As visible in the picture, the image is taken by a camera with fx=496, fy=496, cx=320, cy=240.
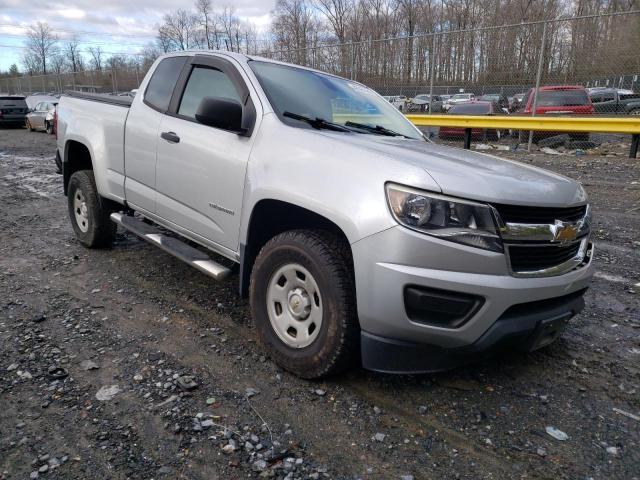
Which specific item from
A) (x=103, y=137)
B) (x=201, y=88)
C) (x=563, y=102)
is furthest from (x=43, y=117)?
(x=201, y=88)

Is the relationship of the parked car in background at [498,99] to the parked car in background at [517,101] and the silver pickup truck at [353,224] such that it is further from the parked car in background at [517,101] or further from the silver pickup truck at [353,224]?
the silver pickup truck at [353,224]

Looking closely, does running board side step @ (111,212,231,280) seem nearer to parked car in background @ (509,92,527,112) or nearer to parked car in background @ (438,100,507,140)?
parked car in background @ (438,100,507,140)

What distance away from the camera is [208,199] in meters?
3.41

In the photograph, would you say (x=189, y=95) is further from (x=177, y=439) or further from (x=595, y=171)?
(x=595, y=171)

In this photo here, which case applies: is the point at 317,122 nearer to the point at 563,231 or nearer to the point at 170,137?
the point at 170,137

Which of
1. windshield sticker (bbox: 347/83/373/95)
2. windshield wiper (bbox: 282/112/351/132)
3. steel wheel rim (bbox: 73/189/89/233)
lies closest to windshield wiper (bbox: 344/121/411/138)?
windshield wiper (bbox: 282/112/351/132)

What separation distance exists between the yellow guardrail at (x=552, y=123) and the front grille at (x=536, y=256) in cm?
884

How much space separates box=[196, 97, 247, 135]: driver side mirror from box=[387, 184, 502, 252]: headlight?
1.33 meters

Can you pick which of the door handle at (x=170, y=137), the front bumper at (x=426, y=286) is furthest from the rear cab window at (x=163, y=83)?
the front bumper at (x=426, y=286)

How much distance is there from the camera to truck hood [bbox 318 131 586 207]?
236 cm

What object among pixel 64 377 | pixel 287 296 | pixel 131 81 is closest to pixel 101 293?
pixel 64 377

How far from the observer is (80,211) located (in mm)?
5285

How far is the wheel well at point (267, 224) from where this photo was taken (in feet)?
9.72

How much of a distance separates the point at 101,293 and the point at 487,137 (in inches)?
458
